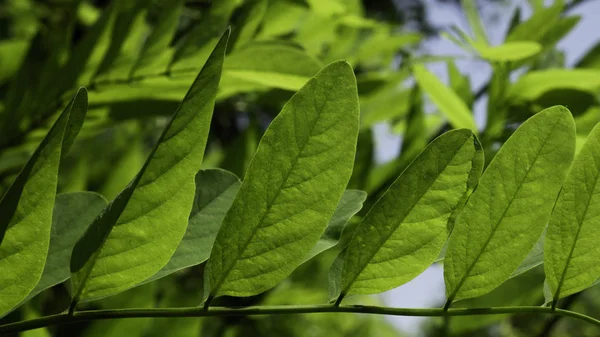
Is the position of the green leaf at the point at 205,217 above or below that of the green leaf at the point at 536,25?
below

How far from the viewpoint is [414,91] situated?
108 cm

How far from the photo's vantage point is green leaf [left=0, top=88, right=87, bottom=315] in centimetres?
45

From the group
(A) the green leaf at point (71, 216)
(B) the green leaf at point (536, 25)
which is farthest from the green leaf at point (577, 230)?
(B) the green leaf at point (536, 25)

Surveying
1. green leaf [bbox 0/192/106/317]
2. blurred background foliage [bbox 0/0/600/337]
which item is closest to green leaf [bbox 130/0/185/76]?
blurred background foliage [bbox 0/0/600/337]

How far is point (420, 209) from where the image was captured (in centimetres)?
50

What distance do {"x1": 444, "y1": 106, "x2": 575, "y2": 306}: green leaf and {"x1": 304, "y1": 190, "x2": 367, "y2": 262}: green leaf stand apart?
8 centimetres

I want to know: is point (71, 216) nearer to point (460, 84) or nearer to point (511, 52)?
point (511, 52)

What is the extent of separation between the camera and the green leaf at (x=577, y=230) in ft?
1.61

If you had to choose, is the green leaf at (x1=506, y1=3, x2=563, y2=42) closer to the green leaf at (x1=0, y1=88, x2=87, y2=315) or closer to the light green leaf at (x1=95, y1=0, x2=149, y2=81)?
the light green leaf at (x1=95, y1=0, x2=149, y2=81)

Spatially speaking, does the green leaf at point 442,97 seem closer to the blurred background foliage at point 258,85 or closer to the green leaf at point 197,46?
the blurred background foliage at point 258,85

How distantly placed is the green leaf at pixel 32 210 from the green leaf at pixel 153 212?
3 centimetres

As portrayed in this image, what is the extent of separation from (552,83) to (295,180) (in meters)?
0.61

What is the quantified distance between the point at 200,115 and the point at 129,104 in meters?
0.46

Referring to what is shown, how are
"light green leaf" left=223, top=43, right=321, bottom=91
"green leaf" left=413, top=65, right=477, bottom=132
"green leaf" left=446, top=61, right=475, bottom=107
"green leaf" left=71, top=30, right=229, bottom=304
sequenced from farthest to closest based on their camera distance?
"green leaf" left=446, top=61, right=475, bottom=107 < "green leaf" left=413, top=65, right=477, bottom=132 < "light green leaf" left=223, top=43, right=321, bottom=91 < "green leaf" left=71, top=30, right=229, bottom=304
